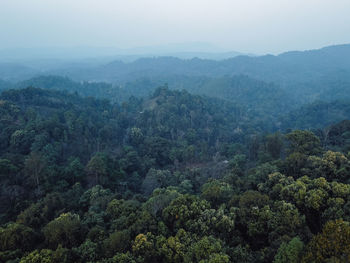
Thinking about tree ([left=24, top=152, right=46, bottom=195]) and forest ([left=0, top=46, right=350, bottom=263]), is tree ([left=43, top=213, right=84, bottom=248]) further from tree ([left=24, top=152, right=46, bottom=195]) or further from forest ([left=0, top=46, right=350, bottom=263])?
tree ([left=24, top=152, right=46, bottom=195])

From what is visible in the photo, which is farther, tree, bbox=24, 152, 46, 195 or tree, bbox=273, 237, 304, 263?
tree, bbox=24, 152, 46, 195

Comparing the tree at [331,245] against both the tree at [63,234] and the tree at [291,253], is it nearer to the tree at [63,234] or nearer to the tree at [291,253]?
the tree at [291,253]

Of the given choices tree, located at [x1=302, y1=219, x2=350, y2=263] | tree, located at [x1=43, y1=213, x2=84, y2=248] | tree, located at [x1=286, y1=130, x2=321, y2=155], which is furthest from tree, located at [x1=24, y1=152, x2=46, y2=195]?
tree, located at [x1=286, y1=130, x2=321, y2=155]

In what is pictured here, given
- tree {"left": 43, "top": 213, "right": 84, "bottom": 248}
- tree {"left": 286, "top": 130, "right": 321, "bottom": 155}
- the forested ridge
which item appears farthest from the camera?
tree {"left": 286, "top": 130, "right": 321, "bottom": 155}

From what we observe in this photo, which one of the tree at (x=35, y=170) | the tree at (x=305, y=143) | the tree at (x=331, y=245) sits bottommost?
the tree at (x=35, y=170)

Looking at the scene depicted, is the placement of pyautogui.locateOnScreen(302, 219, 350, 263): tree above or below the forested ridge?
above

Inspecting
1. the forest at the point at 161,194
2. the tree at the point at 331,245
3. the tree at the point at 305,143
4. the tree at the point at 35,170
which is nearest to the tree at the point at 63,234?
the forest at the point at 161,194

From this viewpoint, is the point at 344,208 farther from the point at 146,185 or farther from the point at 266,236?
the point at 146,185

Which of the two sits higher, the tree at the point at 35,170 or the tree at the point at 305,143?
the tree at the point at 305,143

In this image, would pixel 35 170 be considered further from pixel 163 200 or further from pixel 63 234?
pixel 163 200
